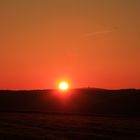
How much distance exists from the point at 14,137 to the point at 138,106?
4379 centimetres

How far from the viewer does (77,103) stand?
79.2m

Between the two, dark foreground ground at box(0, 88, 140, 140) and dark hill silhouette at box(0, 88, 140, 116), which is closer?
dark foreground ground at box(0, 88, 140, 140)

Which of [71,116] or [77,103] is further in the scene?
[77,103]

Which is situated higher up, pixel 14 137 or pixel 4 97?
pixel 4 97

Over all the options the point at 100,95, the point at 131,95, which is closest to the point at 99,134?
the point at 131,95

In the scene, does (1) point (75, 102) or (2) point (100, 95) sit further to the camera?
(2) point (100, 95)

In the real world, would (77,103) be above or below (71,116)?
above

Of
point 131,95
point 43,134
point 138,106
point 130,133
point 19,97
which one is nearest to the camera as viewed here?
point 43,134

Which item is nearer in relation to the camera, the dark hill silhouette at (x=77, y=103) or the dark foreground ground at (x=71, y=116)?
the dark foreground ground at (x=71, y=116)

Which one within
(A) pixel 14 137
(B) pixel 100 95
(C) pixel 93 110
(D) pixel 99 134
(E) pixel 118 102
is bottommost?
(A) pixel 14 137

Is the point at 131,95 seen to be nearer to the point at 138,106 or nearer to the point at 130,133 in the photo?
the point at 138,106

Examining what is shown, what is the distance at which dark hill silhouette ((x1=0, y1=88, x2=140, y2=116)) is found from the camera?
65.6m

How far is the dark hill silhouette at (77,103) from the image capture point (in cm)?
6556

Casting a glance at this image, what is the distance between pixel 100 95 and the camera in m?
86.9
